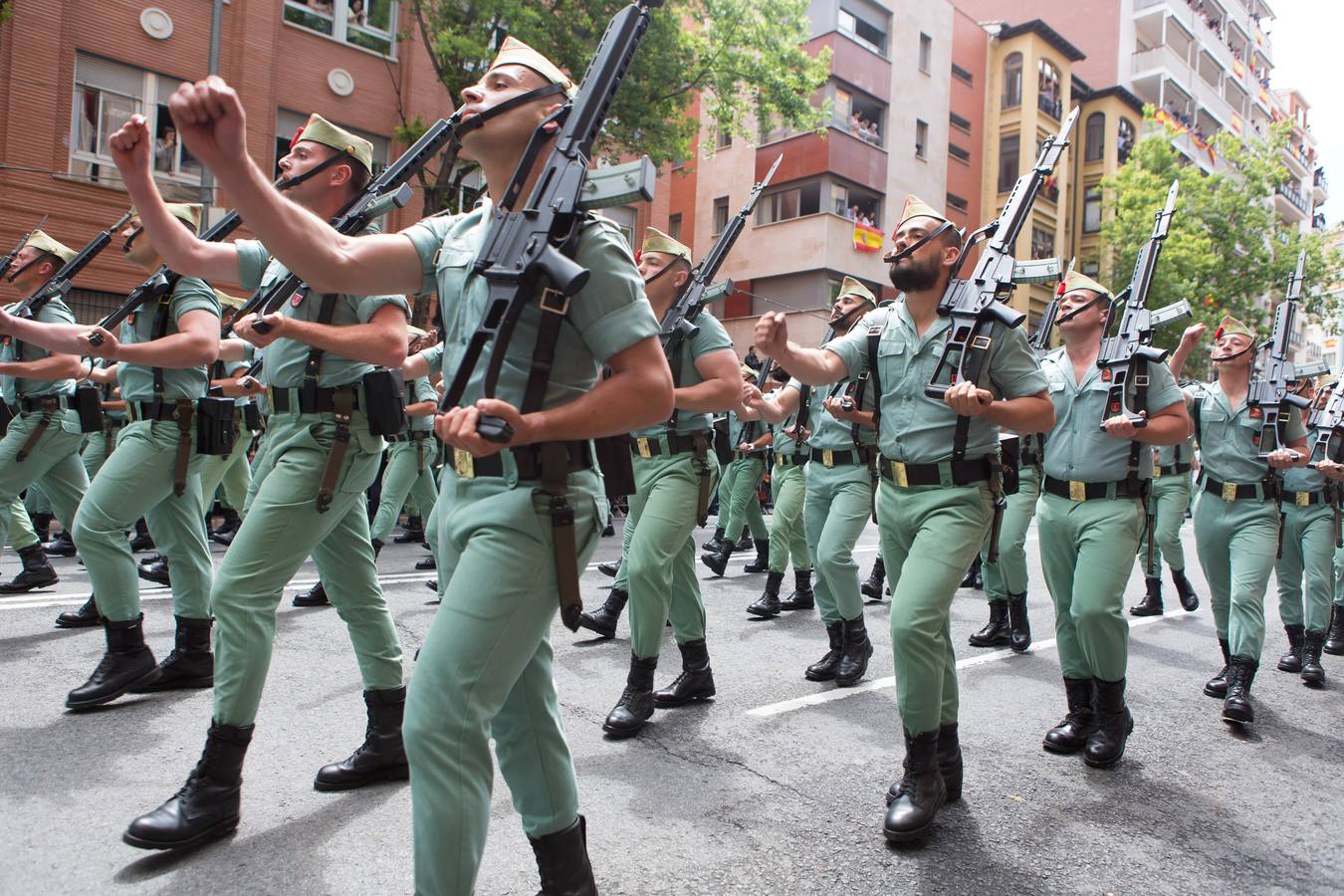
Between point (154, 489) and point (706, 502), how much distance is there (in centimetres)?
270

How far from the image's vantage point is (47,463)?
6.34m

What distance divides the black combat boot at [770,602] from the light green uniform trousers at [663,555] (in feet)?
7.90

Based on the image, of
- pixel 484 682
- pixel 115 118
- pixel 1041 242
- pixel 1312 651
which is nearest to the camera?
pixel 484 682

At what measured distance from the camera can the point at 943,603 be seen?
358cm

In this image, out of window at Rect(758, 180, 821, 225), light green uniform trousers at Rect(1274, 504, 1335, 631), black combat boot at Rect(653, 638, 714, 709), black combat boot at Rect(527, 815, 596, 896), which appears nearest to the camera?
black combat boot at Rect(527, 815, 596, 896)

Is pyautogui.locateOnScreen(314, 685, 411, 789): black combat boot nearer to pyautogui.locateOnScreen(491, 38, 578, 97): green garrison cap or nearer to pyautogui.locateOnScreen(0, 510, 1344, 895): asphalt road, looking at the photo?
pyautogui.locateOnScreen(0, 510, 1344, 895): asphalt road

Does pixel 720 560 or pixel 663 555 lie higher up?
pixel 663 555

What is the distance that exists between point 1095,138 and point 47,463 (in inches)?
1663

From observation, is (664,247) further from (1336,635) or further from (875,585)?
(1336,635)

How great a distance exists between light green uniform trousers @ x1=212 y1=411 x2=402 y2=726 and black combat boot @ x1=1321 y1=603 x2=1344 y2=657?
23.6 ft

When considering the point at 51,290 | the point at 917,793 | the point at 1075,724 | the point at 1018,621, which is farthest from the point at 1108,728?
the point at 51,290

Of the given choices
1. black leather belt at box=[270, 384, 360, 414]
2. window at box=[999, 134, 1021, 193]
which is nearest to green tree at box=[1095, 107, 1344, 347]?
window at box=[999, 134, 1021, 193]

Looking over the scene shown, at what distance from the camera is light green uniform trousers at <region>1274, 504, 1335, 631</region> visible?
21.3ft

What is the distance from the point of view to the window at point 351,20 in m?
18.3
